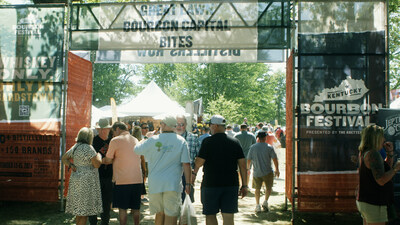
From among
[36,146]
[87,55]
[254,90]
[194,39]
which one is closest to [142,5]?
[194,39]

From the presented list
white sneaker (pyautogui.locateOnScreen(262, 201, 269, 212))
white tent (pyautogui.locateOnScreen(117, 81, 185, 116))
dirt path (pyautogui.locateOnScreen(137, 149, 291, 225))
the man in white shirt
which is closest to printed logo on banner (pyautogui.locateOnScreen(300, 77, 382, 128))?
dirt path (pyautogui.locateOnScreen(137, 149, 291, 225))

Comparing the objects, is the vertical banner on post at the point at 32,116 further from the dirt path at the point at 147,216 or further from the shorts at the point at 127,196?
the shorts at the point at 127,196

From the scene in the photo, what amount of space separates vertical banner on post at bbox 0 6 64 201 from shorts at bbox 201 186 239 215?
459cm

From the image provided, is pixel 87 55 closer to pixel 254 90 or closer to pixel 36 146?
pixel 36 146

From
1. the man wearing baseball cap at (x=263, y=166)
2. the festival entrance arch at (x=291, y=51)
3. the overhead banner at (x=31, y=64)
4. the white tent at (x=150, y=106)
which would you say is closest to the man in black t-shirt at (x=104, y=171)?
the festival entrance arch at (x=291, y=51)

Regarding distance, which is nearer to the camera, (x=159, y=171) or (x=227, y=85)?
(x=159, y=171)

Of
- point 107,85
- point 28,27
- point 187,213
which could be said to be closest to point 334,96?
point 187,213

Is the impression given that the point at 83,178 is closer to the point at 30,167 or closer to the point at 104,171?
the point at 104,171

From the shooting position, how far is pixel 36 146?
29.2 ft

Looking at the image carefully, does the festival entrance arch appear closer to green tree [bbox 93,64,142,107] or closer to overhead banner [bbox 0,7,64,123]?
overhead banner [bbox 0,7,64,123]

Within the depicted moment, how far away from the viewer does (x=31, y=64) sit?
29.2ft

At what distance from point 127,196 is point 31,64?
4.38 m

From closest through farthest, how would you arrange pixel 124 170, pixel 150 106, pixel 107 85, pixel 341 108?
pixel 124 170, pixel 341 108, pixel 150 106, pixel 107 85

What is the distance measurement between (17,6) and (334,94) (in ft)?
24.0
